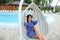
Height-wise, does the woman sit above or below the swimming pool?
above

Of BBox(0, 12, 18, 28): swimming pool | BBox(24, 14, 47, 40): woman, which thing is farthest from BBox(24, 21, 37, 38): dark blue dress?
BBox(0, 12, 18, 28): swimming pool

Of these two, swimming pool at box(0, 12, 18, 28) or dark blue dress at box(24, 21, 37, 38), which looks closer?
dark blue dress at box(24, 21, 37, 38)

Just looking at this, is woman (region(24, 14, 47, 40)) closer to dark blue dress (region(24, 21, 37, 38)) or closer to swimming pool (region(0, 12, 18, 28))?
dark blue dress (region(24, 21, 37, 38))

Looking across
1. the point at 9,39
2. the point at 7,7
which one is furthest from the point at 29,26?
the point at 7,7

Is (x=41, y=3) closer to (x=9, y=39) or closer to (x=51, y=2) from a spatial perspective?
(x=51, y=2)

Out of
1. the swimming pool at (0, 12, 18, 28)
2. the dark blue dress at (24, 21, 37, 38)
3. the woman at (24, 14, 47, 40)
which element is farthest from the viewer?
the swimming pool at (0, 12, 18, 28)

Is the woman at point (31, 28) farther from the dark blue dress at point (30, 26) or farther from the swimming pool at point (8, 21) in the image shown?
the swimming pool at point (8, 21)

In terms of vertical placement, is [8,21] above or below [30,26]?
below

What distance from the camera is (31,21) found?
447cm

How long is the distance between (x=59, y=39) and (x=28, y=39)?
50.6 inches

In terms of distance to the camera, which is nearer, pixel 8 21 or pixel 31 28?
pixel 31 28

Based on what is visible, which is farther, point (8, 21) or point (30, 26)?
point (8, 21)

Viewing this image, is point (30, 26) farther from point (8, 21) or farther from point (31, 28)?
point (8, 21)

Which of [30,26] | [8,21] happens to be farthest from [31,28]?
[8,21]
